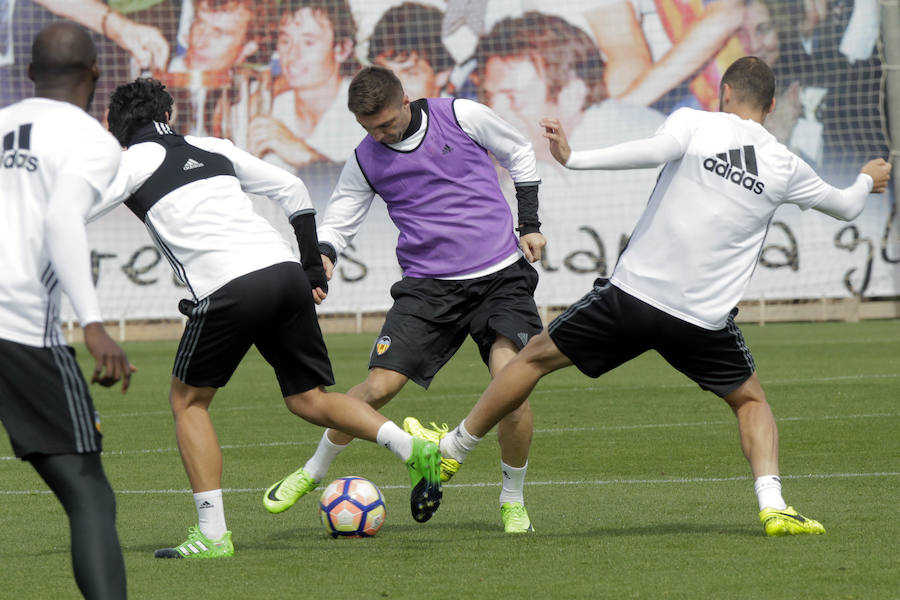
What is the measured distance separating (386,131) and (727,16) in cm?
2384

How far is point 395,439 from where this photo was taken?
20.8 ft

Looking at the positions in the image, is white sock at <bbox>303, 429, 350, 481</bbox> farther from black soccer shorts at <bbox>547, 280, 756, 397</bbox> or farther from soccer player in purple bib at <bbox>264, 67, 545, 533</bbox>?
black soccer shorts at <bbox>547, 280, 756, 397</bbox>

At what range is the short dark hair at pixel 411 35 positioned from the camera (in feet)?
101

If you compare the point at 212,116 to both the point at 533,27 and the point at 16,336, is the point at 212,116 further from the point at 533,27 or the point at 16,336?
the point at 16,336

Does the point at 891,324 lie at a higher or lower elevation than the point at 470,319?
lower

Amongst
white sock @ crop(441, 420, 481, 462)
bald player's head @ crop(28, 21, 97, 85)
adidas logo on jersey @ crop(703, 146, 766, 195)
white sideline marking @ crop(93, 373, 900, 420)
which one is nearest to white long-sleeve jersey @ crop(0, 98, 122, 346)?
bald player's head @ crop(28, 21, 97, 85)

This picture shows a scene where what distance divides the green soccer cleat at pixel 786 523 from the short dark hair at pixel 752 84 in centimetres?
180

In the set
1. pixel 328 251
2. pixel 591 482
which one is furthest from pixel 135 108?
pixel 591 482

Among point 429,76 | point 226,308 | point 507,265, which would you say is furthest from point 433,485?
point 429,76

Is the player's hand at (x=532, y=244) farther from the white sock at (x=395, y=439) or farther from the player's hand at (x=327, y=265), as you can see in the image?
the white sock at (x=395, y=439)

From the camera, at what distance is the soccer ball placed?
6.80 metres

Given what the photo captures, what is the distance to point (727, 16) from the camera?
30.0 meters

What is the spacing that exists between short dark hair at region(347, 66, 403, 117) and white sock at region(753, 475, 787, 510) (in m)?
2.54

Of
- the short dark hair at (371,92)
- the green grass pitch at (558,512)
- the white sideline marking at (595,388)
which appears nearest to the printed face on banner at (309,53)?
the white sideline marking at (595,388)
